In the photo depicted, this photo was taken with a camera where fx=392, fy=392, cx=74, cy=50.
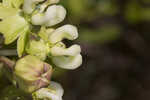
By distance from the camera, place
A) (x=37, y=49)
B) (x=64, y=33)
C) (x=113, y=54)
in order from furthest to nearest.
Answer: (x=113, y=54), (x=64, y=33), (x=37, y=49)

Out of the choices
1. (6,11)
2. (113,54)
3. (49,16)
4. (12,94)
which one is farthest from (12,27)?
(113,54)

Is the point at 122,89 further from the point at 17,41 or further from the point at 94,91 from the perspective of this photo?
the point at 17,41

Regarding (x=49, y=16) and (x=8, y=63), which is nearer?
(x=8, y=63)

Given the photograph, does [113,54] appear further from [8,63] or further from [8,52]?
[8,63]

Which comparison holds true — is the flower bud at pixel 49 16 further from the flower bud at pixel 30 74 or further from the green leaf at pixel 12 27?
the flower bud at pixel 30 74

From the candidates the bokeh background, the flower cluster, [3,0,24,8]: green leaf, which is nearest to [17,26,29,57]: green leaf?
the flower cluster

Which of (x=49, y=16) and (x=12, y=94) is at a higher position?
(x=49, y=16)

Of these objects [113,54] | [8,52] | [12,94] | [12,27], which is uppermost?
[12,27]

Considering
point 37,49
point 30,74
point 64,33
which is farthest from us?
point 64,33

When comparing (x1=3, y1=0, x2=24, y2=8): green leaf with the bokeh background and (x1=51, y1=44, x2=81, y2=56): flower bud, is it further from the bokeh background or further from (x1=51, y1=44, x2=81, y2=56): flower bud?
the bokeh background
